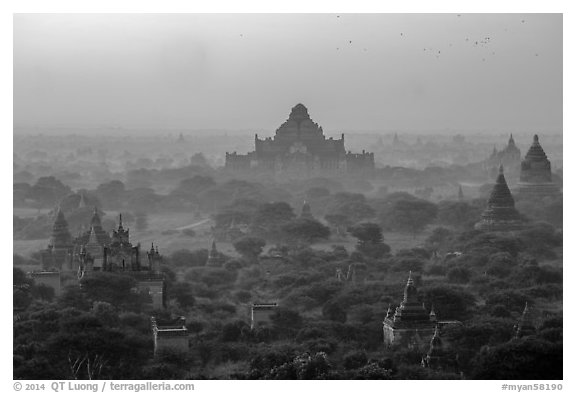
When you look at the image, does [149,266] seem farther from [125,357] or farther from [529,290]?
[529,290]

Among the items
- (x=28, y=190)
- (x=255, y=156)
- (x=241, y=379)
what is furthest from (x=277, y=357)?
(x=255, y=156)

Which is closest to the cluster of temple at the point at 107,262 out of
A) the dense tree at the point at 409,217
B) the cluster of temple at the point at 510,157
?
the dense tree at the point at 409,217

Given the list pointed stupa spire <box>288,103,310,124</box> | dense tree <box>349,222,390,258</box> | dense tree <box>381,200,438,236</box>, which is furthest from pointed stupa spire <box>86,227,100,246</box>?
pointed stupa spire <box>288,103,310,124</box>

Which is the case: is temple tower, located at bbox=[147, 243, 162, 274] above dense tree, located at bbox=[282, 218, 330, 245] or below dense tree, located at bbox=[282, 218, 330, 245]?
above

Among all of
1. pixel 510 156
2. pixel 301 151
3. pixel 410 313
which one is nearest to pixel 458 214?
pixel 410 313

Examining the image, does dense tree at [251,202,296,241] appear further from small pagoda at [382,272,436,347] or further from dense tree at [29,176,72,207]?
small pagoda at [382,272,436,347]

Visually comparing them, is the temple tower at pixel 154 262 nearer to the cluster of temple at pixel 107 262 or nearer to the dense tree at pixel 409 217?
the cluster of temple at pixel 107 262
